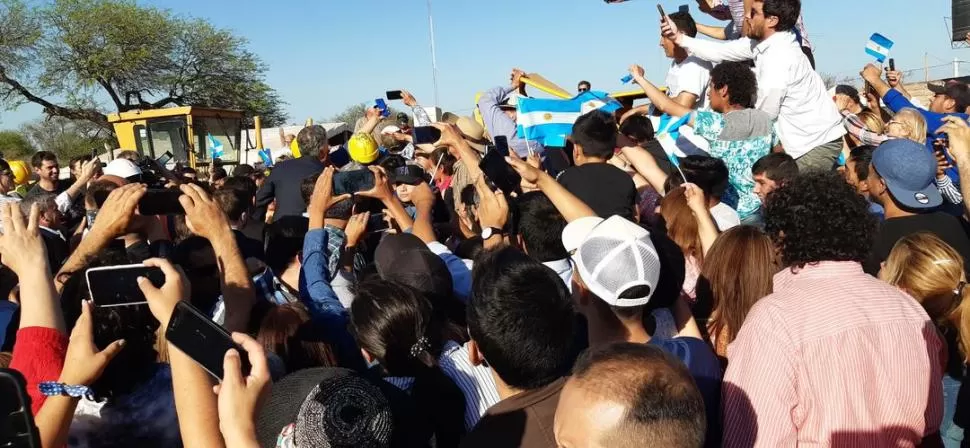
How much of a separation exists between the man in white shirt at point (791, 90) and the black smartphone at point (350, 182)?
250cm

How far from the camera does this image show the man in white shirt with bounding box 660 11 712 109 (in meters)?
5.74

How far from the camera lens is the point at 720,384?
229 centimetres

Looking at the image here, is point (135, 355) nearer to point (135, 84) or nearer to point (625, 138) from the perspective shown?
point (625, 138)

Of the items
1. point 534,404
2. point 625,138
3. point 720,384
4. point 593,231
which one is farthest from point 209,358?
point 625,138

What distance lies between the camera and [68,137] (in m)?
48.1

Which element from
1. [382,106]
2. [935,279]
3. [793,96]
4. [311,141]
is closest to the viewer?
[935,279]

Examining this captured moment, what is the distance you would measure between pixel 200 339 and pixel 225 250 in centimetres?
112

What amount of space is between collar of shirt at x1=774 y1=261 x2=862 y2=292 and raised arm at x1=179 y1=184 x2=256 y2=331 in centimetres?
195

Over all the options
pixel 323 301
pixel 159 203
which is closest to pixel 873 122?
pixel 323 301

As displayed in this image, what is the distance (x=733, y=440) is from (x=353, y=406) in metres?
1.14

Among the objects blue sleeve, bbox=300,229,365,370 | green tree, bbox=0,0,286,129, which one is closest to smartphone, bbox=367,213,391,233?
blue sleeve, bbox=300,229,365,370

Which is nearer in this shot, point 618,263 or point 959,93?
point 618,263

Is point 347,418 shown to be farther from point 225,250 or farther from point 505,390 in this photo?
point 225,250

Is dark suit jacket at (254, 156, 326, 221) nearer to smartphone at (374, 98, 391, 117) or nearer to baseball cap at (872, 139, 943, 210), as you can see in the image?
smartphone at (374, 98, 391, 117)
